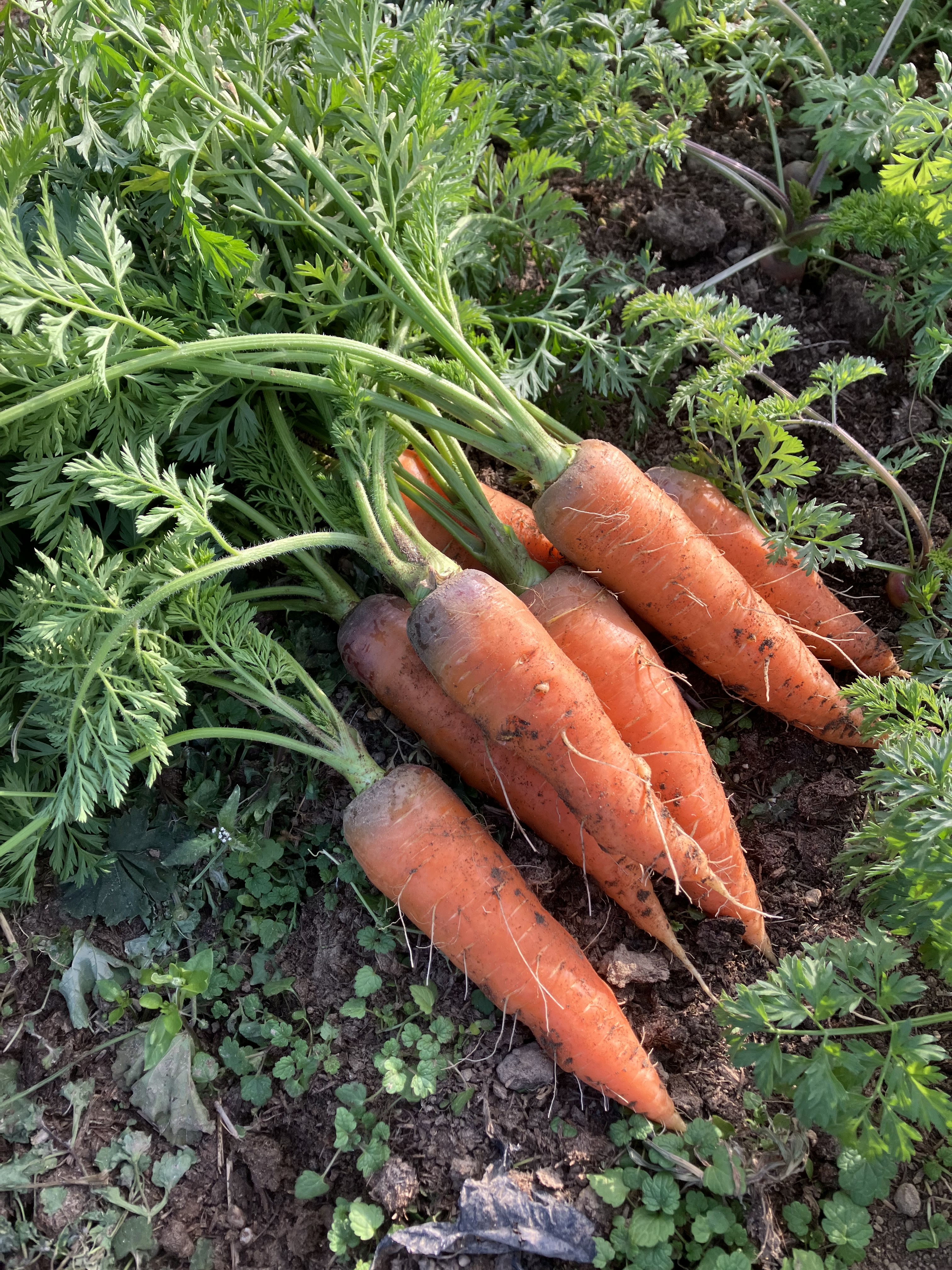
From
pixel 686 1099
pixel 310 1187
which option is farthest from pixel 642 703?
pixel 310 1187

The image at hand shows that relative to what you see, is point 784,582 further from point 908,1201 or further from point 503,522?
point 908,1201

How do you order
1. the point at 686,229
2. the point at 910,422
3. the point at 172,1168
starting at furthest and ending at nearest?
1. the point at 686,229
2. the point at 910,422
3. the point at 172,1168

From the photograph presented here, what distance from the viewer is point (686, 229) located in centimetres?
318

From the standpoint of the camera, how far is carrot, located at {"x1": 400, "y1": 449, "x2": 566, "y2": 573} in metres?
2.75

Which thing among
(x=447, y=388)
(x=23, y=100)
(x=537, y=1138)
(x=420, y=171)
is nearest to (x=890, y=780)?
(x=537, y=1138)

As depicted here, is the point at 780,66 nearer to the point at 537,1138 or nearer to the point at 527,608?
the point at 527,608

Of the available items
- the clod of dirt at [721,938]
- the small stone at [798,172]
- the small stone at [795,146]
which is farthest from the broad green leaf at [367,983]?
the small stone at [795,146]

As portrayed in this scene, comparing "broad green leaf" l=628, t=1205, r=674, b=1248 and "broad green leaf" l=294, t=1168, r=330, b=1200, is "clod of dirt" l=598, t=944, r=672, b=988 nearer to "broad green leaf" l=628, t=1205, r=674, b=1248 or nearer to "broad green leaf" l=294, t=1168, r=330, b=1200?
"broad green leaf" l=628, t=1205, r=674, b=1248

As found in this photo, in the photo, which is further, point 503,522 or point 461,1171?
point 503,522

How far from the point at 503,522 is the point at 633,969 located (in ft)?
4.56

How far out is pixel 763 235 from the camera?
3.26m

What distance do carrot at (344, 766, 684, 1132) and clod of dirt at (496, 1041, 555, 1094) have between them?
5 centimetres

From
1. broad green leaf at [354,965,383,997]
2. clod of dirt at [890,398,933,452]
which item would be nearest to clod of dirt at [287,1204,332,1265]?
broad green leaf at [354,965,383,997]

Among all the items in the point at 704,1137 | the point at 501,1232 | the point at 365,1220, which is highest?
the point at 704,1137
